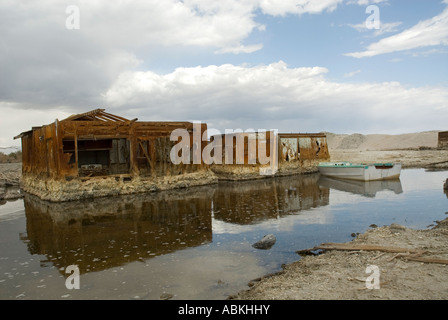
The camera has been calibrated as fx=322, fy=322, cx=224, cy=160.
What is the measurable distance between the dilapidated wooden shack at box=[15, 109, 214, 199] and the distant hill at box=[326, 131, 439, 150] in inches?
1865

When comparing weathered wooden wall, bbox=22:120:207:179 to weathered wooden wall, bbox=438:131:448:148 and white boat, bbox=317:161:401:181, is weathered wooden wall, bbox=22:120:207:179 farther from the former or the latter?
weathered wooden wall, bbox=438:131:448:148

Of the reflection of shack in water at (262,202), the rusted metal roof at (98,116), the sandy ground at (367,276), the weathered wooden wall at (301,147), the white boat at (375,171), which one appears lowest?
the reflection of shack in water at (262,202)

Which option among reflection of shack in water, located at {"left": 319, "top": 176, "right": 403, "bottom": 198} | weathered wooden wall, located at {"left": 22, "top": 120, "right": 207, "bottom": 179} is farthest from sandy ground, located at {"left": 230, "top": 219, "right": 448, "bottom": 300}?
weathered wooden wall, located at {"left": 22, "top": 120, "right": 207, "bottom": 179}

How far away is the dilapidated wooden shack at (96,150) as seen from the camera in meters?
16.4

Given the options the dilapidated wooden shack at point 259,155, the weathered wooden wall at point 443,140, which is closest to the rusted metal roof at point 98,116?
the dilapidated wooden shack at point 259,155

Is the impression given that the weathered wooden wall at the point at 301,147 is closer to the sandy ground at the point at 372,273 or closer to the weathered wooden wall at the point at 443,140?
the sandy ground at the point at 372,273

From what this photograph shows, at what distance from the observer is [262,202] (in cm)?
1501

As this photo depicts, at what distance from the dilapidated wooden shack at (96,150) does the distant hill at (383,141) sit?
47375 millimetres

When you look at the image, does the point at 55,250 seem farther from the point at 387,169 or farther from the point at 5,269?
the point at 387,169

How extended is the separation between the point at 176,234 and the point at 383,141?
72629mm

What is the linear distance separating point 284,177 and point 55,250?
20543 millimetres

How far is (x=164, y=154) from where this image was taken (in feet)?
68.9

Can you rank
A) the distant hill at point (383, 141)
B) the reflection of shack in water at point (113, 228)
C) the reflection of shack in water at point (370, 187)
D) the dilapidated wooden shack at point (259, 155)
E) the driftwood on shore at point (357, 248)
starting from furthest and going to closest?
the distant hill at point (383, 141), the dilapidated wooden shack at point (259, 155), the reflection of shack in water at point (370, 187), the reflection of shack in water at point (113, 228), the driftwood on shore at point (357, 248)
